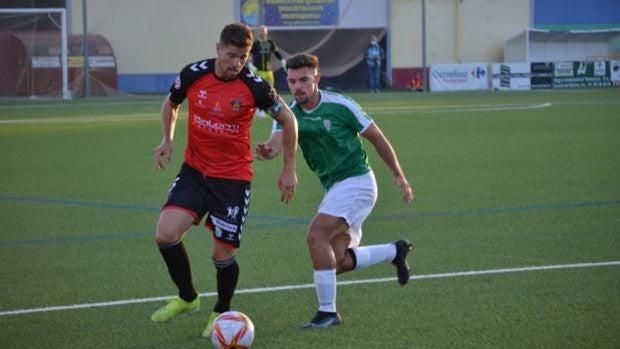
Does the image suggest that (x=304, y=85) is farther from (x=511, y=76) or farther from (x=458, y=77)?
(x=511, y=76)

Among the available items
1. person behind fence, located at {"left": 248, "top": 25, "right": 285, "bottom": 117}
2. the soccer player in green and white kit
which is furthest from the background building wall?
the soccer player in green and white kit

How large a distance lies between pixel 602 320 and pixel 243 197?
2259 millimetres

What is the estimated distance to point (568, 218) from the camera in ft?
35.8

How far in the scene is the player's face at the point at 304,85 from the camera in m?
7.06

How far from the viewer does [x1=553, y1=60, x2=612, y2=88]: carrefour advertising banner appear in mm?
43562

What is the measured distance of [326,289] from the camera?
683 cm

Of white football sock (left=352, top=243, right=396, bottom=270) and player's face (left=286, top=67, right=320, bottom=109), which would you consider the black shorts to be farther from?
white football sock (left=352, top=243, right=396, bottom=270)

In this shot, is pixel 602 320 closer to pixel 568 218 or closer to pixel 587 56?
pixel 568 218

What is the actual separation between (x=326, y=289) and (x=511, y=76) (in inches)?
1481

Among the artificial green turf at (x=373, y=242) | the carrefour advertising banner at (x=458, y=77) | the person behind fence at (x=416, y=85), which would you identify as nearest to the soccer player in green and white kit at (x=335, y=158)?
the artificial green turf at (x=373, y=242)

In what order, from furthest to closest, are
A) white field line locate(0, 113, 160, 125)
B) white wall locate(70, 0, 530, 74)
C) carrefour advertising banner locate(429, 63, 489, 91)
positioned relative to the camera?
1. white wall locate(70, 0, 530, 74)
2. carrefour advertising banner locate(429, 63, 489, 91)
3. white field line locate(0, 113, 160, 125)

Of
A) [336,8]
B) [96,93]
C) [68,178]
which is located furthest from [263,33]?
[336,8]

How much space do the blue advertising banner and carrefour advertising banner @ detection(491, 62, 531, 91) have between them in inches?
296

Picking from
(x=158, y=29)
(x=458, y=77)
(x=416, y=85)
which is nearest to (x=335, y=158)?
(x=458, y=77)
